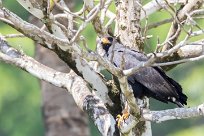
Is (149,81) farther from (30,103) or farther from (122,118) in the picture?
(30,103)

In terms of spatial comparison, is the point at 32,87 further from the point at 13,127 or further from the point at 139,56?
the point at 139,56

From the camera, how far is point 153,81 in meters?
8.48

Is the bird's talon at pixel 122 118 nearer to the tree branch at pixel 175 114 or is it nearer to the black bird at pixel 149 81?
the black bird at pixel 149 81

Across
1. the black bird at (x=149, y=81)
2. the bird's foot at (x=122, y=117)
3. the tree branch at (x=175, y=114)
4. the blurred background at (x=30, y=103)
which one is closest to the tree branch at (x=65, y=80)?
the bird's foot at (x=122, y=117)

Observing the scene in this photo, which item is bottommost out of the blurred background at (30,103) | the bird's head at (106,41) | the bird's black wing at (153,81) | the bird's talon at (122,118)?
the bird's talon at (122,118)

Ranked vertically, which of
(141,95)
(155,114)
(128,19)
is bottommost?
(155,114)

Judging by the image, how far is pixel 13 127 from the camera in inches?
1020

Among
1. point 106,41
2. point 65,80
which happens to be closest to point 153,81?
point 106,41

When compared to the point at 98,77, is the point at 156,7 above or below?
above

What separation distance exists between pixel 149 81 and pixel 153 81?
5 cm

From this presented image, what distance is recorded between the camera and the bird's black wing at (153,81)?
27.4 ft

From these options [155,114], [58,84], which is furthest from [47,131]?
[155,114]

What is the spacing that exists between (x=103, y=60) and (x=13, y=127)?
62.5 feet

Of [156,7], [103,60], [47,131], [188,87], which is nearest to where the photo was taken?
[103,60]
